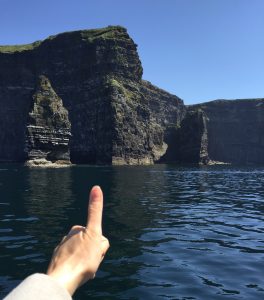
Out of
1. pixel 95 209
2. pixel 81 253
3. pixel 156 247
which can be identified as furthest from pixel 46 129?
pixel 81 253

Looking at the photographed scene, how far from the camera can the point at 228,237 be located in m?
20.9

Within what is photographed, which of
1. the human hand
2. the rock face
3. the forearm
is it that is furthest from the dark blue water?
the rock face

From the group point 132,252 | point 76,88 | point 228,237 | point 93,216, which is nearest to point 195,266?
point 132,252

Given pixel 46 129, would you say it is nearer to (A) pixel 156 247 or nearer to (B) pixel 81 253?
(A) pixel 156 247

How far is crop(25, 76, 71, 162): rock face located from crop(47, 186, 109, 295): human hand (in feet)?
425

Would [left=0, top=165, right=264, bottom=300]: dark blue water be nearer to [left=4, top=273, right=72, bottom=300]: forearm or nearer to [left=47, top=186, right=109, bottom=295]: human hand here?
[left=47, top=186, right=109, bottom=295]: human hand

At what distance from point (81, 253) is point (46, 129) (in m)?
137

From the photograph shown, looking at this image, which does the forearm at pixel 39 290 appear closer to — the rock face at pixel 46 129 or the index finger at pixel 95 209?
the index finger at pixel 95 209

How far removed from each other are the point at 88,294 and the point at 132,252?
17.8 ft

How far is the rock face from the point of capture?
132 metres

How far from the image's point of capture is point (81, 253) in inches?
122

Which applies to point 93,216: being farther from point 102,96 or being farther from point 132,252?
point 102,96

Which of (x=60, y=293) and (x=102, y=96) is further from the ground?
(x=102, y=96)

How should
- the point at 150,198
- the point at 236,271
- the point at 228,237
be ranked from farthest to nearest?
the point at 150,198, the point at 228,237, the point at 236,271
